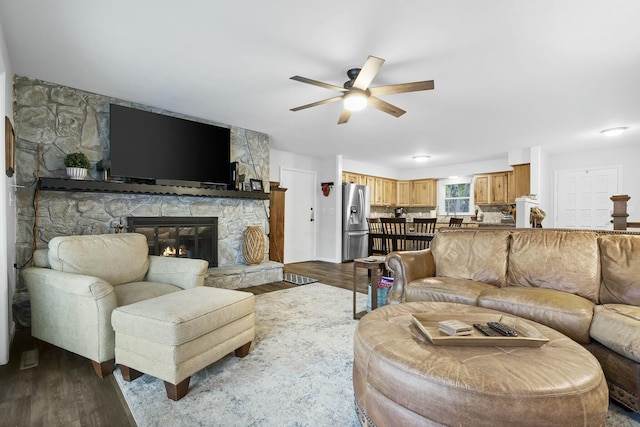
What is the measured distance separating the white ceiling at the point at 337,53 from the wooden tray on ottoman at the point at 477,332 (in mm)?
1831

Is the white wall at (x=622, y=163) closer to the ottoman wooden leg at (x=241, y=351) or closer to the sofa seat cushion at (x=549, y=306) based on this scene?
the sofa seat cushion at (x=549, y=306)

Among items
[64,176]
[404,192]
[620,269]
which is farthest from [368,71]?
[404,192]

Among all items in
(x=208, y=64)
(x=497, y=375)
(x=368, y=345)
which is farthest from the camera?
(x=208, y=64)

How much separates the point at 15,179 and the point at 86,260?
4.06 ft

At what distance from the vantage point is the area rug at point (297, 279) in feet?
15.1

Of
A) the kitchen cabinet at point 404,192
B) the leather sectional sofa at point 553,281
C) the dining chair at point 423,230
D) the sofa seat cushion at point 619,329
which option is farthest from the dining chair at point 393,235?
the sofa seat cushion at point 619,329

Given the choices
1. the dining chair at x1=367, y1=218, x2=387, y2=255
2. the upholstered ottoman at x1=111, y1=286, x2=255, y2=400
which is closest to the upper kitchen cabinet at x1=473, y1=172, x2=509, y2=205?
the dining chair at x1=367, y1=218, x2=387, y2=255

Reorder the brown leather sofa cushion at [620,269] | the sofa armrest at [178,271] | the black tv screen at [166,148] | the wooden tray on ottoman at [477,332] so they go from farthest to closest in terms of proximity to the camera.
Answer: the black tv screen at [166,148], the sofa armrest at [178,271], the brown leather sofa cushion at [620,269], the wooden tray on ottoman at [477,332]

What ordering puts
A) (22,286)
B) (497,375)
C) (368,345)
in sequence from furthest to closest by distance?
(22,286), (368,345), (497,375)

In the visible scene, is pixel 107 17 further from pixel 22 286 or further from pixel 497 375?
pixel 497 375

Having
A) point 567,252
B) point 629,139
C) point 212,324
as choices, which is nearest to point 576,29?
point 567,252

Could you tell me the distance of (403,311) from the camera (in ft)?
5.95

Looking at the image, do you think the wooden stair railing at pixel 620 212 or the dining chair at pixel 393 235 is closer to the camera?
the wooden stair railing at pixel 620 212

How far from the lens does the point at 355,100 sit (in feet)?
9.16
